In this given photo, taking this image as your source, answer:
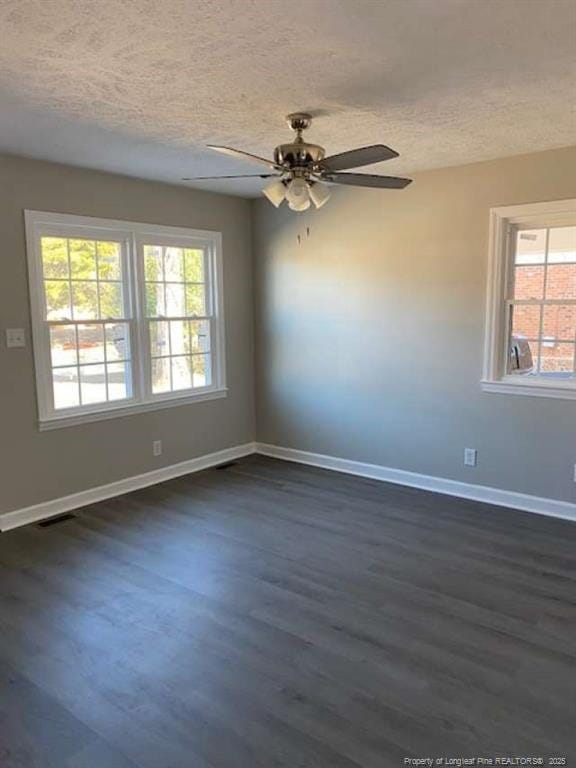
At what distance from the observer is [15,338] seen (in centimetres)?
384

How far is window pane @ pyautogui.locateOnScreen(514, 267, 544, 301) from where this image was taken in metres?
3.97

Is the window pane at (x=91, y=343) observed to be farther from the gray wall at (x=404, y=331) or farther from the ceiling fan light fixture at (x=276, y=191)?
the ceiling fan light fixture at (x=276, y=191)

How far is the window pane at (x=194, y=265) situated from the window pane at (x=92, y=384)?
1223 mm

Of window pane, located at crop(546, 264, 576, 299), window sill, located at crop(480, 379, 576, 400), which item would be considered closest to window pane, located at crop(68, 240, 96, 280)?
window sill, located at crop(480, 379, 576, 400)

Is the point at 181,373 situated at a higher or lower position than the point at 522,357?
lower

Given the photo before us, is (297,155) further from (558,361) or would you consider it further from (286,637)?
(558,361)

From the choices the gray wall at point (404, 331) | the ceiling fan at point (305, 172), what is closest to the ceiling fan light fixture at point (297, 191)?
the ceiling fan at point (305, 172)

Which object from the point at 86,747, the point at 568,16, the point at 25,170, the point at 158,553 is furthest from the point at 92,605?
the point at 568,16

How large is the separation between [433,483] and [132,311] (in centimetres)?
284

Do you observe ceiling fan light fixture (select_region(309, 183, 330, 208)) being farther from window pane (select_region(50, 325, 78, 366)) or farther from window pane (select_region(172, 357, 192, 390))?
window pane (select_region(172, 357, 192, 390))

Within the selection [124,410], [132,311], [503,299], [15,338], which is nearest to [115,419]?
[124,410]

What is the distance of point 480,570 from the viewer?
321 centimetres

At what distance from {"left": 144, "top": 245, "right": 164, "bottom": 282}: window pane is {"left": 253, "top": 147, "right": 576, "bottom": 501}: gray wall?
109 centimetres

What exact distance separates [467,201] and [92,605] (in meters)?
3.66
